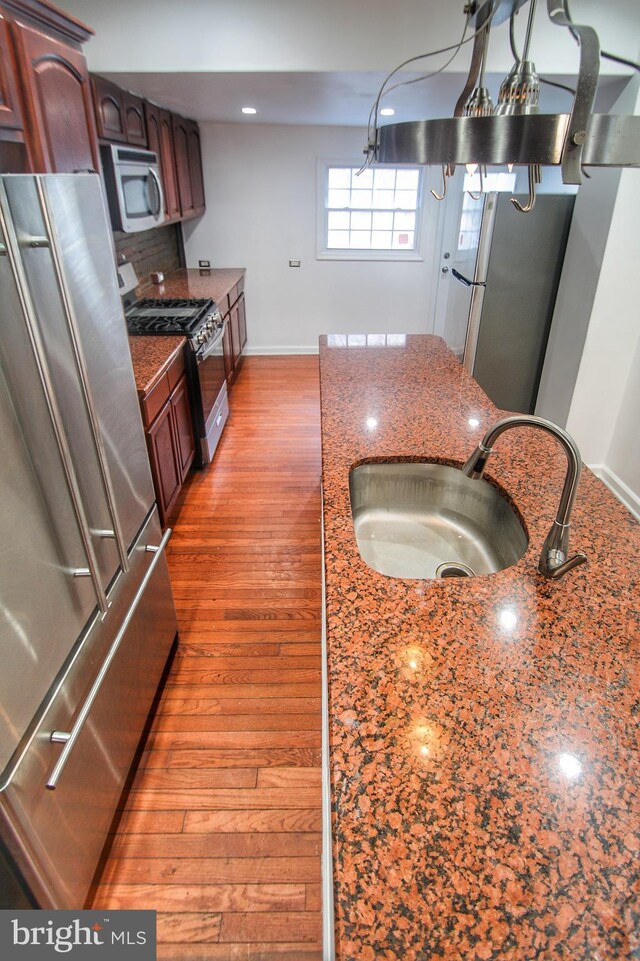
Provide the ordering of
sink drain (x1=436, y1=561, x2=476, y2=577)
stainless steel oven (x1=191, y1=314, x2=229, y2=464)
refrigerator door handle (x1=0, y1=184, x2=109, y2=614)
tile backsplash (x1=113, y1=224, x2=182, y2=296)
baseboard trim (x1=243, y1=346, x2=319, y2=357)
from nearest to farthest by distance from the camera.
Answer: refrigerator door handle (x1=0, y1=184, x2=109, y2=614), sink drain (x1=436, y1=561, x2=476, y2=577), stainless steel oven (x1=191, y1=314, x2=229, y2=464), tile backsplash (x1=113, y1=224, x2=182, y2=296), baseboard trim (x1=243, y1=346, x2=319, y2=357)

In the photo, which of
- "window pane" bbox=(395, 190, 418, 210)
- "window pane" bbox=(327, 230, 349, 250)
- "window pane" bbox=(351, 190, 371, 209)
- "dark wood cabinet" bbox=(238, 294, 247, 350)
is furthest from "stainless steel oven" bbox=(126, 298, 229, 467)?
"window pane" bbox=(395, 190, 418, 210)

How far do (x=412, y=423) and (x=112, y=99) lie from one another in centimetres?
250

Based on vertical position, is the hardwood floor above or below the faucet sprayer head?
below

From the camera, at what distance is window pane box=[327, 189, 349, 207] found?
5422mm

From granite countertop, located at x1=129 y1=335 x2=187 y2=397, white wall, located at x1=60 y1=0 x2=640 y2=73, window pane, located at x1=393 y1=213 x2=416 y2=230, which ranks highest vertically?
white wall, located at x1=60 y1=0 x2=640 y2=73

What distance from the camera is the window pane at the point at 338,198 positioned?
5422mm

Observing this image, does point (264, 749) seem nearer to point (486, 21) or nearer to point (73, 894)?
point (73, 894)

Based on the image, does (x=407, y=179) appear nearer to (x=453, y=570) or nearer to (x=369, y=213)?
(x=369, y=213)

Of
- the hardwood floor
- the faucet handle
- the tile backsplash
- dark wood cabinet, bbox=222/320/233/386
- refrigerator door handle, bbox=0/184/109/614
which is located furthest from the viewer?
dark wood cabinet, bbox=222/320/233/386

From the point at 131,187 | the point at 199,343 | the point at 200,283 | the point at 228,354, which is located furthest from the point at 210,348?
the point at 200,283

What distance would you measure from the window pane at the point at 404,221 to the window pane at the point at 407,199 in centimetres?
7

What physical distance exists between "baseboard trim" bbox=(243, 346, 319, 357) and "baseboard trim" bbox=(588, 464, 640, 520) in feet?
11.2

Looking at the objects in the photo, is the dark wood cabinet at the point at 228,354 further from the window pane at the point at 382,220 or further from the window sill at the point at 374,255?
the window pane at the point at 382,220

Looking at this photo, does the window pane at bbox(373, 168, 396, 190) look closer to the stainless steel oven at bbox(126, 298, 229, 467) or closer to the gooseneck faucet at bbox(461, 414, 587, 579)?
the stainless steel oven at bbox(126, 298, 229, 467)
